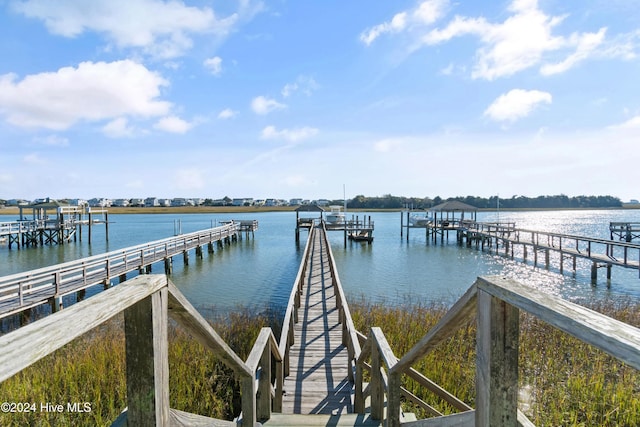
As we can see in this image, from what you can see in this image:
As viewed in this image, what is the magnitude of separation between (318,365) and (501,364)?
4.84 m

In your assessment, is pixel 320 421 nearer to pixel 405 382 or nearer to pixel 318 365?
pixel 318 365

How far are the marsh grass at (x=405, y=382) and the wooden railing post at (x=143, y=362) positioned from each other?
427 centimetres

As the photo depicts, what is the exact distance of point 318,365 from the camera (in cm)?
579

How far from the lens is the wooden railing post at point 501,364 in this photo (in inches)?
54.9

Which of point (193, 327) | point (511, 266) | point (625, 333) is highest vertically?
point (625, 333)

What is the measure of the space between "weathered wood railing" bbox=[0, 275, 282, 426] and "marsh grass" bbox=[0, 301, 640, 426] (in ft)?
13.9

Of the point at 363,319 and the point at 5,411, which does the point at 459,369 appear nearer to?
the point at 363,319

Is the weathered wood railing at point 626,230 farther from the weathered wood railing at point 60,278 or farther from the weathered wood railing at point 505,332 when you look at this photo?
the weathered wood railing at point 505,332

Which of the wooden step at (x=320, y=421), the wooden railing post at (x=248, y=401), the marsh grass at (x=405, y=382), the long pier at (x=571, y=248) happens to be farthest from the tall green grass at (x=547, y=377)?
the long pier at (x=571, y=248)

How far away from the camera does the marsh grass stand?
15.5 feet

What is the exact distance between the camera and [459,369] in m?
6.00

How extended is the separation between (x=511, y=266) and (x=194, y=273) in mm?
19080

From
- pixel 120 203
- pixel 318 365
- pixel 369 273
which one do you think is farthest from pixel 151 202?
pixel 318 365

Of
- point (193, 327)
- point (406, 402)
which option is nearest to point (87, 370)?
point (406, 402)
